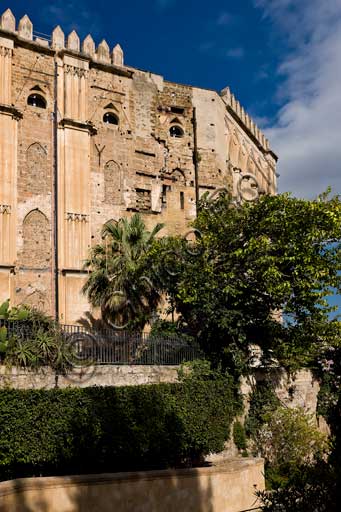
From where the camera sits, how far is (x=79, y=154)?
93.4 ft

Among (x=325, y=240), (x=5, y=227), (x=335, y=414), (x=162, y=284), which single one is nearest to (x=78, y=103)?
(x=5, y=227)

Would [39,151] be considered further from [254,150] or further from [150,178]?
[254,150]

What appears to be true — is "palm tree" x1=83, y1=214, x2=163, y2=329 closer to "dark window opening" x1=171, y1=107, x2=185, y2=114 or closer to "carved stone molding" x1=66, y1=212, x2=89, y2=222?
"carved stone molding" x1=66, y1=212, x2=89, y2=222

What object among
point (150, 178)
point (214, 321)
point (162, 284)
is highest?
point (150, 178)

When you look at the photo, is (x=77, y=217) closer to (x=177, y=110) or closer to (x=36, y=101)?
(x=36, y=101)

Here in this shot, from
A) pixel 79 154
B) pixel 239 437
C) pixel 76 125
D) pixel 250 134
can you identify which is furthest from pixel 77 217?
pixel 250 134

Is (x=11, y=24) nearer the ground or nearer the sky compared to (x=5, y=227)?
nearer the sky

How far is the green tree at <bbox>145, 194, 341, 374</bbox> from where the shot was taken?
64.0ft

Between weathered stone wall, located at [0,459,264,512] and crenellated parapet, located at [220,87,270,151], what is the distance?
87.2 feet

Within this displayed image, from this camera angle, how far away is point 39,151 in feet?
91.0

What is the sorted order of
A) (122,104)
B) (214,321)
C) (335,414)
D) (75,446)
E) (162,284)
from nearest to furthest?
(75,446)
(214,321)
(162,284)
(335,414)
(122,104)

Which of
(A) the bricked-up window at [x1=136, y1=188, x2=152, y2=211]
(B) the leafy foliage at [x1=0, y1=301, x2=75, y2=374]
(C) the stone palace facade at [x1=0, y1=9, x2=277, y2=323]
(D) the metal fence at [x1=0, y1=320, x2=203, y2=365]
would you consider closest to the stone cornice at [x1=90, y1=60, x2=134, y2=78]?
(C) the stone palace facade at [x1=0, y1=9, x2=277, y2=323]

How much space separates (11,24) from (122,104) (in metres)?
6.76

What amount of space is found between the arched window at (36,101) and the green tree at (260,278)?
1141 centimetres
